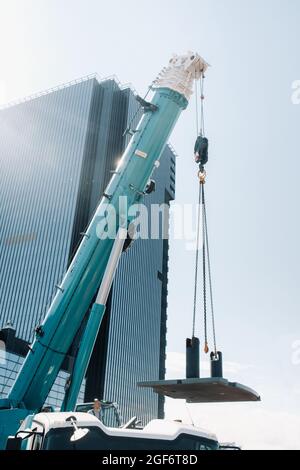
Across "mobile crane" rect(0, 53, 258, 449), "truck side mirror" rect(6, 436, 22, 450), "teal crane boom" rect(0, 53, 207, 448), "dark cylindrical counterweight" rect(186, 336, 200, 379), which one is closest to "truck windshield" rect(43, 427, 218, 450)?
"truck side mirror" rect(6, 436, 22, 450)

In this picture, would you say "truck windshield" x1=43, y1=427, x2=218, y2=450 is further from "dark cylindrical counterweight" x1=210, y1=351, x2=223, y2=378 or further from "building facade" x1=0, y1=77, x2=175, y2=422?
"building facade" x1=0, y1=77, x2=175, y2=422

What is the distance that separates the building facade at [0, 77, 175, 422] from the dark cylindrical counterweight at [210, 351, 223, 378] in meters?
59.0

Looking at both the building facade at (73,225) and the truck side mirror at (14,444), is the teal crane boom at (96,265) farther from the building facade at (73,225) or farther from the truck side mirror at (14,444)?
the building facade at (73,225)

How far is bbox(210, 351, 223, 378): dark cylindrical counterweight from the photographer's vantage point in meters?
9.05

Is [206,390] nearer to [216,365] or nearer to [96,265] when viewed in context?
[216,365]

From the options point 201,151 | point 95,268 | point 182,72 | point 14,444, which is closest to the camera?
point 14,444

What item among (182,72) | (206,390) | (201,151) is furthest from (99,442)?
(182,72)

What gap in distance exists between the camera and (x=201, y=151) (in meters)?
15.0

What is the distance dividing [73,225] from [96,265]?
57.9 m

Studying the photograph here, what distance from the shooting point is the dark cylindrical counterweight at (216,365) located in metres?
9.05

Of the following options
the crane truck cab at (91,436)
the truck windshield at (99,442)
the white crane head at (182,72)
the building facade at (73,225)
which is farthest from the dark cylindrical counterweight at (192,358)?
the building facade at (73,225)

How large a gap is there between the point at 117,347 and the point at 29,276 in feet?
60.4
